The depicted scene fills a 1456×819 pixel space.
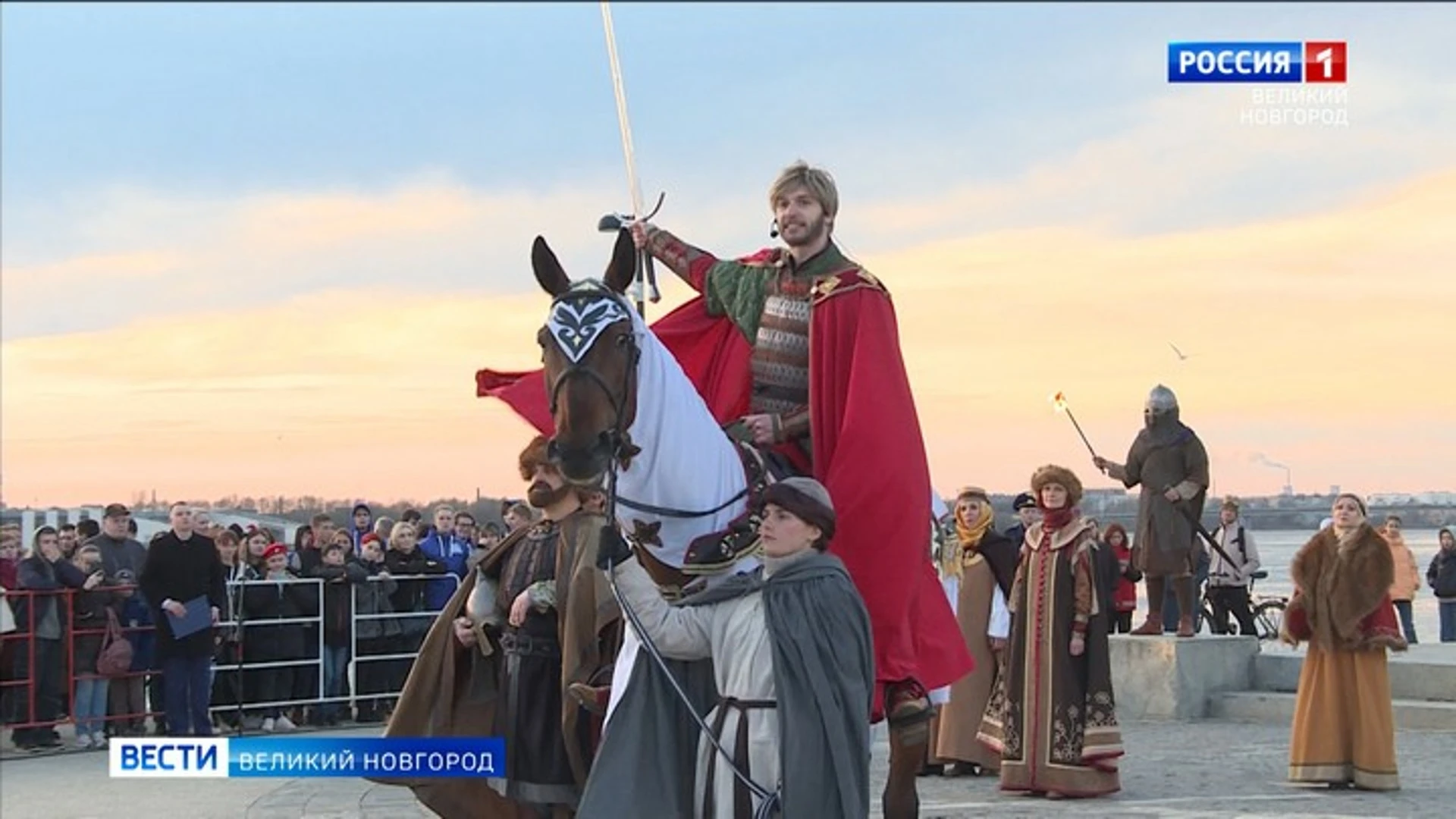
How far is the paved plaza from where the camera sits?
1064 cm

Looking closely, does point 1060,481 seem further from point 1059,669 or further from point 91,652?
point 91,652

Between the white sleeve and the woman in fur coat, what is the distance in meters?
2.00

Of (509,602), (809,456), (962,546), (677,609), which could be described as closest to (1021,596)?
(962,546)

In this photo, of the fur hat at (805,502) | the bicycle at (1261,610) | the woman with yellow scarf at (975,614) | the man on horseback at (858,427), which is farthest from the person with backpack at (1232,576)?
the fur hat at (805,502)

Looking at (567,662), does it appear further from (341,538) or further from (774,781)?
(341,538)

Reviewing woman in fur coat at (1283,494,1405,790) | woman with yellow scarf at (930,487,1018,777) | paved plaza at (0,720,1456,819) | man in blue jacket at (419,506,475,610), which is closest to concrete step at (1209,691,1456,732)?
paved plaza at (0,720,1456,819)

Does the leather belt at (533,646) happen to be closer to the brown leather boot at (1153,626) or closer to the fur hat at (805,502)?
the fur hat at (805,502)

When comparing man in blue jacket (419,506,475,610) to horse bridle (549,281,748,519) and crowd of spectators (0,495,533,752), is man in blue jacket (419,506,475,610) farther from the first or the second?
horse bridle (549,281,748,519)

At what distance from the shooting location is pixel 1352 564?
444 inches

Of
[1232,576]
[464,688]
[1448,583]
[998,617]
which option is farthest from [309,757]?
[1448,583]

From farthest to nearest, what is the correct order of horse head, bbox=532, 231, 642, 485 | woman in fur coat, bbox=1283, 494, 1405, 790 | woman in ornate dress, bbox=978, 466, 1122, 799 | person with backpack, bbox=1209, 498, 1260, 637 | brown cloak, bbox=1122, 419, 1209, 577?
person with backpack, bbox=1209, 498, 1260, 637 → brown cloak, bbox=1122, 419, 1209, 577 → woman in ornate dress, bbox=978, 466, 1122, 799 → woman in fur coat, bbox=1283, 494, 1405, 790 → horse head, bbox=532, 231, 642, 485

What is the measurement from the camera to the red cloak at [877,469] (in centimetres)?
629

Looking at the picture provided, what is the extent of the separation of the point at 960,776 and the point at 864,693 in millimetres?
7454

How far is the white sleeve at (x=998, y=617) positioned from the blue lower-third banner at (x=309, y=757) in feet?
14.0
